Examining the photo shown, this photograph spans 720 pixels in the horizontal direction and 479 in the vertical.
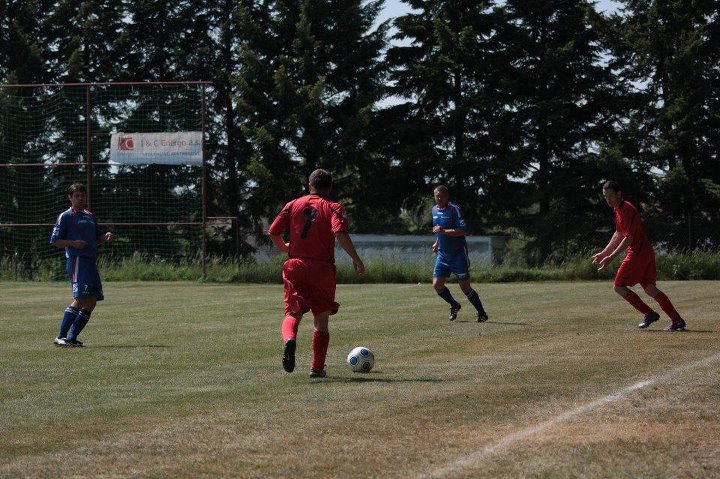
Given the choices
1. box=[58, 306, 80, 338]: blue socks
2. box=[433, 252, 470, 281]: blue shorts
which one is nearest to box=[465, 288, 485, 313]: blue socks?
box=[433, 252, 470, 281]: blue shorts

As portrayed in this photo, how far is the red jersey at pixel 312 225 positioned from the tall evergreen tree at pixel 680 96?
36456 millimetres

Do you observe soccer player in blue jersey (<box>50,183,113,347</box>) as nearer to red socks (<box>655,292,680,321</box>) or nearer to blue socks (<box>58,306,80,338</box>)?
blue socks (<box>58,306,80,338</box>)

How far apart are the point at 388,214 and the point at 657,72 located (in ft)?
43.9

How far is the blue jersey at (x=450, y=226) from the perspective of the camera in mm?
17750

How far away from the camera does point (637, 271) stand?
15.5 meters

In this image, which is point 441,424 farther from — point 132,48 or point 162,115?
point 132,48

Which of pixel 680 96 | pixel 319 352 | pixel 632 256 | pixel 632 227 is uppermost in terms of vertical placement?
pixel 680 96

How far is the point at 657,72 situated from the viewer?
4694 centimetres

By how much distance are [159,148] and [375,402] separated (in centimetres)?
2742

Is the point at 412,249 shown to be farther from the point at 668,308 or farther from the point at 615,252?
the point at 668,308

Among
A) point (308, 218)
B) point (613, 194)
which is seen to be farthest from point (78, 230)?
point (613, 194)

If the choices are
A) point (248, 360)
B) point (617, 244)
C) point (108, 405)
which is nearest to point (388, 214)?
point (617, 244)

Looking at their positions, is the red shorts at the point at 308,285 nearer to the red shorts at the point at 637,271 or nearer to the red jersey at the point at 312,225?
the red jersey at the point at 312,225

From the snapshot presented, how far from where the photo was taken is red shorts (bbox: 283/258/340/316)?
10.2m
